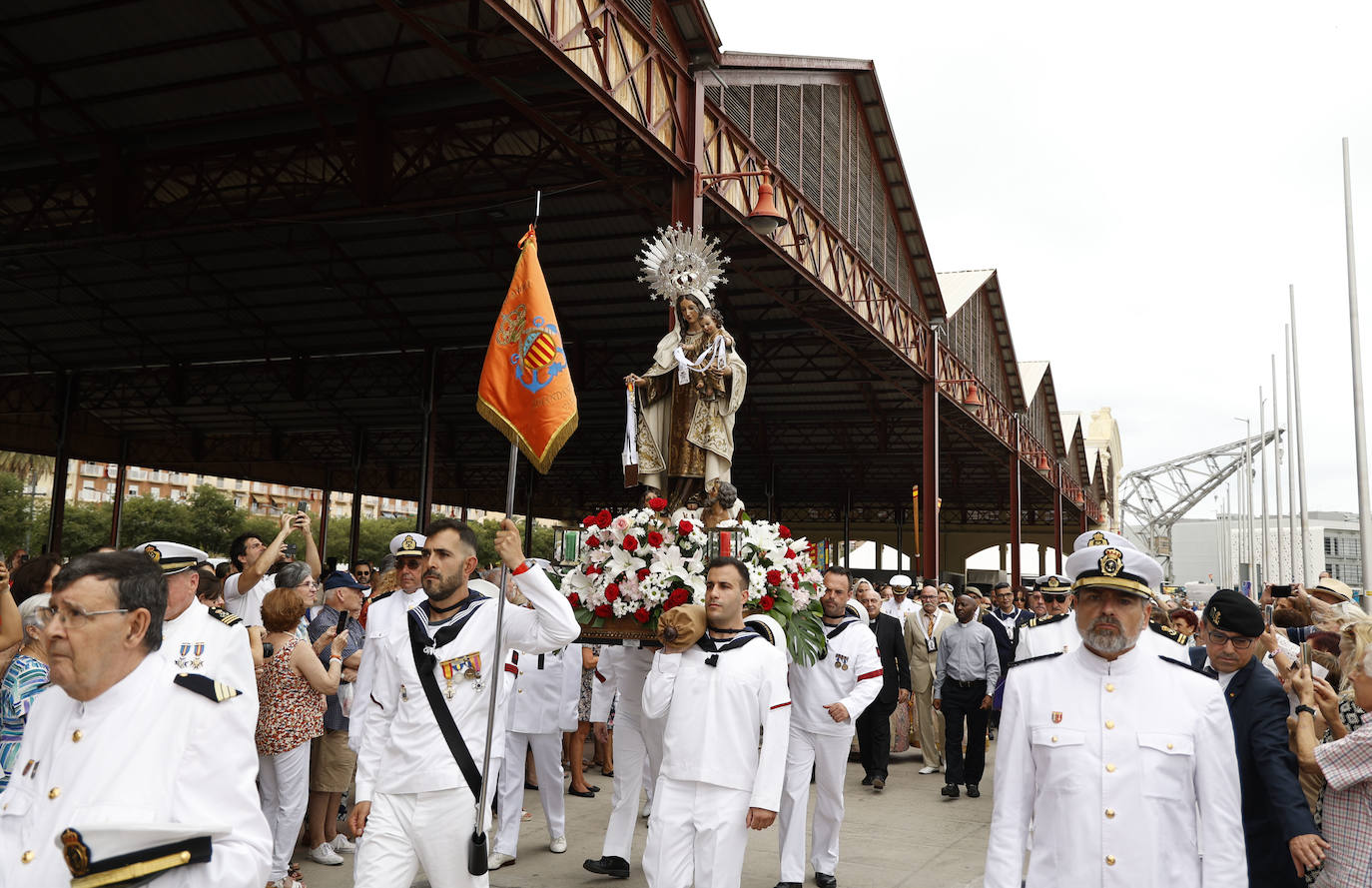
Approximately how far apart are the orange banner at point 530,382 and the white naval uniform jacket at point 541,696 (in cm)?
266

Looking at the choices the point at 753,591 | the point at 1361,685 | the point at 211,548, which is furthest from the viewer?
the point at 211,548

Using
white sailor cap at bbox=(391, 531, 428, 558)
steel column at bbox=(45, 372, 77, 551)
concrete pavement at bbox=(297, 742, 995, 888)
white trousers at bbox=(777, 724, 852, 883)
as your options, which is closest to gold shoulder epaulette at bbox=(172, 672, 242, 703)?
white sailor cap at bbox=(391, 531, 428, 558)

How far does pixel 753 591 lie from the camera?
21.5ft

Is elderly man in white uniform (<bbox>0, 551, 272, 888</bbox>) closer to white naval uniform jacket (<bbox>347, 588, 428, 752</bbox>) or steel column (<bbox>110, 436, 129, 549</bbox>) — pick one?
white naval uniform jacket (<bbox>347, 588, 428, 752</bbox>)

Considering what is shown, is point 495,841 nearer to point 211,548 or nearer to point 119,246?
point 119,246

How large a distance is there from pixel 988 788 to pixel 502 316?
804cm

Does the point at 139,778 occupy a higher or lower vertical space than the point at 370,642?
lower

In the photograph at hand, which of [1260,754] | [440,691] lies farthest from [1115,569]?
[440,691]

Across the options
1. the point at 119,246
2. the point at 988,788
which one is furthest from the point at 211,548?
the point at 988,788

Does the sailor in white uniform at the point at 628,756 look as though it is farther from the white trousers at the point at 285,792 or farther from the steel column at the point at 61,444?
the steel column at the point at 61,444

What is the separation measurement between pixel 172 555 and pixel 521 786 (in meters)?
3.86

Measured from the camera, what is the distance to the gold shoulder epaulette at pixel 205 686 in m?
2.78

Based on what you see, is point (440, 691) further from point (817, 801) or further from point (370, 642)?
point (817, 801)

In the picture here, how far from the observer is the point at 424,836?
174 inches
